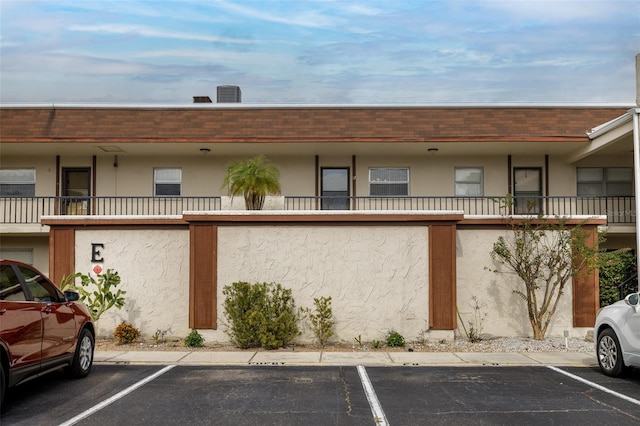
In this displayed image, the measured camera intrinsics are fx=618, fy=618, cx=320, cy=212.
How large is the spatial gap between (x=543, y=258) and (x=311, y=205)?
7548 millimetres

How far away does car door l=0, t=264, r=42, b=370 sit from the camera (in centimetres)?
709

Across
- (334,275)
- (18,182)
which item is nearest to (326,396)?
(334,275)

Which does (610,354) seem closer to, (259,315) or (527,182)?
(259,315)

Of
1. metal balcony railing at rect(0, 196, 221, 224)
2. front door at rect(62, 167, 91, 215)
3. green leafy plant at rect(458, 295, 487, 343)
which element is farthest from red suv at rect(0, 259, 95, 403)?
front door at rect(62, 167, 91, 215)

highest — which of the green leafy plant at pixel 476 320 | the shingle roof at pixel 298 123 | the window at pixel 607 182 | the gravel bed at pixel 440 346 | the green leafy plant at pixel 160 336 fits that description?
the shingle roof at pixel 298 123

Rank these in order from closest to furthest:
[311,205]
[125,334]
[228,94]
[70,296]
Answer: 1. [70,296]
2. [125,334]
3. [311,205]
4. [228,94]

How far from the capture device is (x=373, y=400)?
799cm

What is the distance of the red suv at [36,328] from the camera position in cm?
711

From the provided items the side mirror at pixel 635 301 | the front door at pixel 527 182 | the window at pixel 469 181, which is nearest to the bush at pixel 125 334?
the side mirror at pixel 635 301

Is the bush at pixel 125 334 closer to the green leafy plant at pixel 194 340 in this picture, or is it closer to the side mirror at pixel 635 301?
the green leafy plant at pixel 194 340

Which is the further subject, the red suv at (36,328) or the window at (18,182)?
the window at (18,182)

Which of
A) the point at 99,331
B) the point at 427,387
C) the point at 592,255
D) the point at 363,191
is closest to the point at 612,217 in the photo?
the point at 592,255

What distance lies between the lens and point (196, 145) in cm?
1806

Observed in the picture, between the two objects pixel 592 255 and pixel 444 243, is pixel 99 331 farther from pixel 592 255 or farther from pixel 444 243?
pixel 592 255
